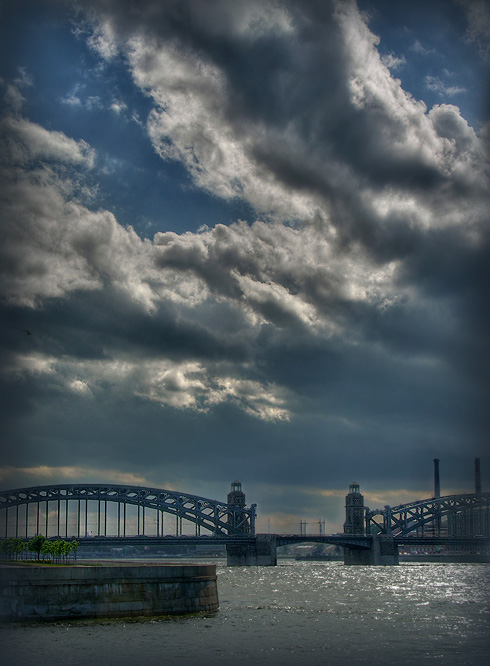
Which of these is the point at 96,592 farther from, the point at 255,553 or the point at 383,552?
the point at 383,552

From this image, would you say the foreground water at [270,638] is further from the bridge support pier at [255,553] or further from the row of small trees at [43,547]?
the bridge support pier at [255,553]

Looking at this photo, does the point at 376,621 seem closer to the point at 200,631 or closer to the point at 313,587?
the point at 200,631

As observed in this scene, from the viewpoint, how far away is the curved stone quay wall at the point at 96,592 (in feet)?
143

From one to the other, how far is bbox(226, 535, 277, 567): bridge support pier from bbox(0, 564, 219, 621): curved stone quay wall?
13673 centimetres

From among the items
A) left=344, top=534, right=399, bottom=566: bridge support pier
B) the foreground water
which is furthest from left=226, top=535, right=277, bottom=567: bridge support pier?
the foreground water

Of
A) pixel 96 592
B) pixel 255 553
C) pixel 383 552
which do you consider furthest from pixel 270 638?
pixel 383 552

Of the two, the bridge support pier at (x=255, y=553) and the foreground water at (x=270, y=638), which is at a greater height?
the foreground water at (x=270, y=638)

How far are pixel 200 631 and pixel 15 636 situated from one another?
32.6 ft

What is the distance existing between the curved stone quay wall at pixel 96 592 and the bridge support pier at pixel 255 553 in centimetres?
13673

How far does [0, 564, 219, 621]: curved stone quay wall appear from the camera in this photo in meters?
43.7

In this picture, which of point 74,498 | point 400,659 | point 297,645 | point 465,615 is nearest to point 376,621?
point 465,615

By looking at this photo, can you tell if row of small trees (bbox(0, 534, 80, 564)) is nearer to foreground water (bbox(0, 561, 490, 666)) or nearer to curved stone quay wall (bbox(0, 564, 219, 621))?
foreground water (bbox(0, 561, 490, 666))

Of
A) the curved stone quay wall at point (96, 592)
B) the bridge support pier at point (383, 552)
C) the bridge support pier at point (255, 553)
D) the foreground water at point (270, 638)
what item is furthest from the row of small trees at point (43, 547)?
the bridge support pier at point (383, 552)

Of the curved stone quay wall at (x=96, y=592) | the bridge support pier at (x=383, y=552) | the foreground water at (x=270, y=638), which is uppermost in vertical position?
the curved stone quay wall at (x=96, y=592)
